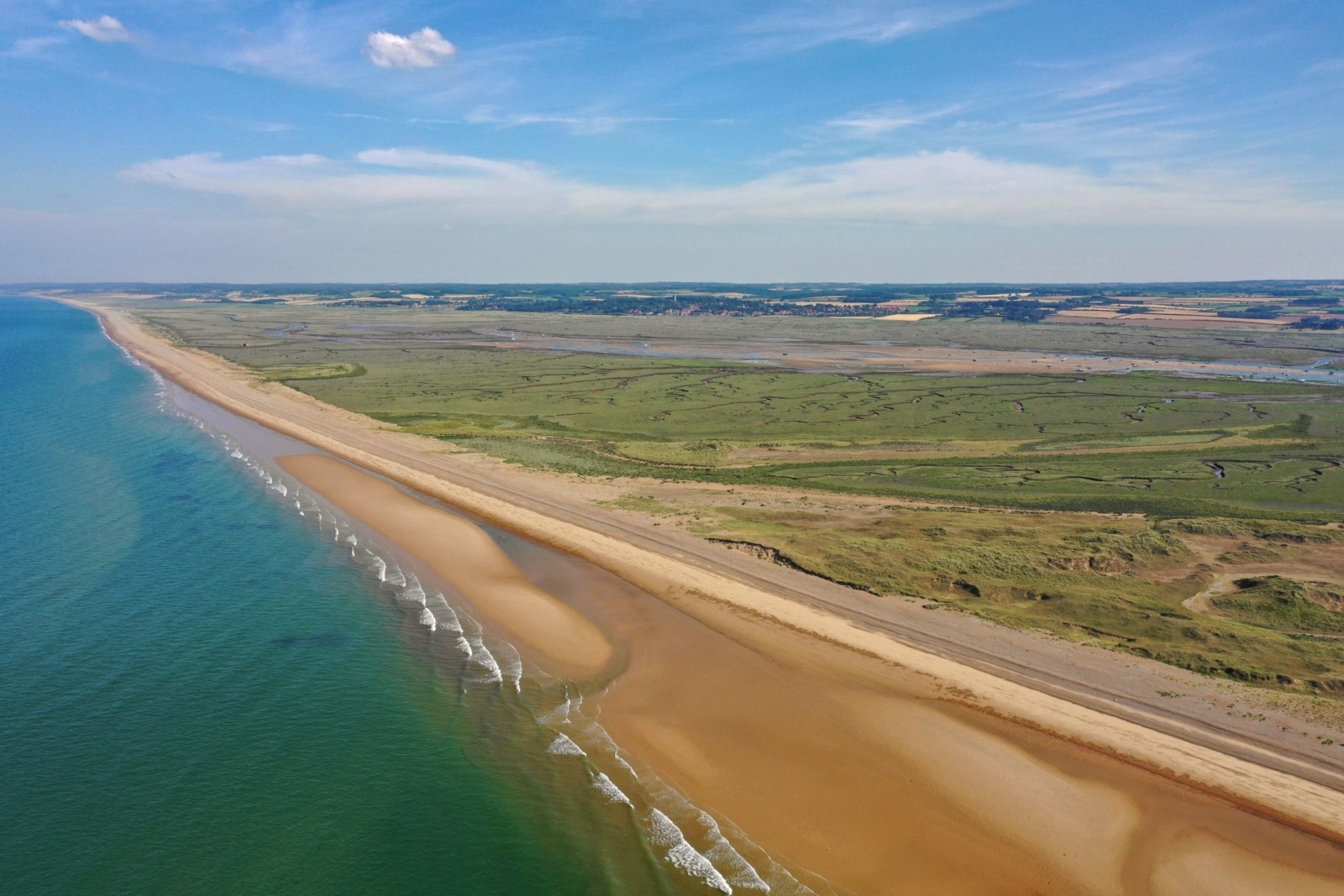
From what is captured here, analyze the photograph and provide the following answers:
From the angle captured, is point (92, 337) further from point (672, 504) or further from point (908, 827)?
point (908, 827)

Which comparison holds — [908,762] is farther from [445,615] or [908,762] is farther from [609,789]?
[445,615]

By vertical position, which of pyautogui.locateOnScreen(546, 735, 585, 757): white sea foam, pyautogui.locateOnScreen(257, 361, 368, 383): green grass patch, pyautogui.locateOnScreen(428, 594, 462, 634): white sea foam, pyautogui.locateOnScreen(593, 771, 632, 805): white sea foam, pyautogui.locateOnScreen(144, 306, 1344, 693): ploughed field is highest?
pyautogui.locateOnScreen(257, 361, 368, 383): green grass patch

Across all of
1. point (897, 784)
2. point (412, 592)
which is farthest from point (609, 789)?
point (412, 592)

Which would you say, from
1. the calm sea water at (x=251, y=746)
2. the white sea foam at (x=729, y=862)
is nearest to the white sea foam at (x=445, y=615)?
the calm sea water at (x=251, y=746)

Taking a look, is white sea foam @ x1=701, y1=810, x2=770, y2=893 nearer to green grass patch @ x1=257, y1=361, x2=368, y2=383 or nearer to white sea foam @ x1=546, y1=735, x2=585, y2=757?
white sea foam @ x1=546, y1=735, x2=585, y2=757

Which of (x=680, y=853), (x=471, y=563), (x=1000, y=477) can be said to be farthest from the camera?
(x=1000, y=477)

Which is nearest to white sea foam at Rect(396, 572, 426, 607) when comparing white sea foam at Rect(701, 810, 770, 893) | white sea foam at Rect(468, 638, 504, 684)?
white sea foam at Rect(468, 638, 504, 684)
